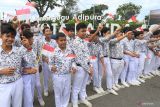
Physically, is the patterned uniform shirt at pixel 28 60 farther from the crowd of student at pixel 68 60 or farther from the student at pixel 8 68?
the student at pixel 8 68

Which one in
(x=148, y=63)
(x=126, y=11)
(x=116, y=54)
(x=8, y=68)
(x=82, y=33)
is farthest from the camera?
→ (x=126, y=11)

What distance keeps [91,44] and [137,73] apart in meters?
2.53

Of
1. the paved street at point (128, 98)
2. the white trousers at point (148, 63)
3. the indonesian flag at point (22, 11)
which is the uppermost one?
the indonesian flag at point (22, 11)

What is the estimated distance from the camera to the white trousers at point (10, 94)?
417 centimetres

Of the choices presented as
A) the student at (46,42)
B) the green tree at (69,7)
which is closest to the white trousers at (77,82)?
the student at (46,42)

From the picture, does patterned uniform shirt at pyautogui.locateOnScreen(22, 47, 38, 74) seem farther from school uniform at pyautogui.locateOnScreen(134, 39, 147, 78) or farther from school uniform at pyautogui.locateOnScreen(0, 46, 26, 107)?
school uniform at pyautogui.locateOnScreen(134, 39, 147, 78)

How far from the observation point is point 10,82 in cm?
420

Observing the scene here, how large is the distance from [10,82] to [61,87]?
53.0 inches

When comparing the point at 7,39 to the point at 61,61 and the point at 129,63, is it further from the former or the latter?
the point at 129,63

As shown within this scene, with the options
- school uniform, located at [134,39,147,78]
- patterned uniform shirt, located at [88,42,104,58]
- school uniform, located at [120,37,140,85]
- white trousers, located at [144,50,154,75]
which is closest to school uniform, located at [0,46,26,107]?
patterned uniform shirt, located at [88,42,104,58]

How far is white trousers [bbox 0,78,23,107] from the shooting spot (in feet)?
13.7

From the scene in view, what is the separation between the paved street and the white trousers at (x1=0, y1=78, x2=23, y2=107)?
6.46 ft

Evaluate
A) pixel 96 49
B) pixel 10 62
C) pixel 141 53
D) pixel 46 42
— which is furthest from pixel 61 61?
pixel 141 53

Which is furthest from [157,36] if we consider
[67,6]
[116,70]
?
[67,6]
